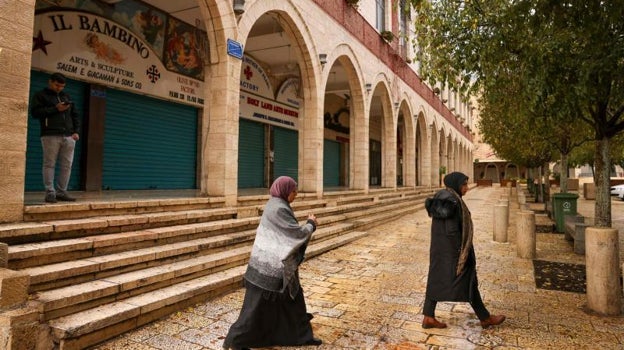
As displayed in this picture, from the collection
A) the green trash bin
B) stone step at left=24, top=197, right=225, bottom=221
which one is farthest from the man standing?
the green trash bin

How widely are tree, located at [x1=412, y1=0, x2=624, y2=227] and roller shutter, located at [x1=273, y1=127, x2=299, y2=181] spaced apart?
761 cm

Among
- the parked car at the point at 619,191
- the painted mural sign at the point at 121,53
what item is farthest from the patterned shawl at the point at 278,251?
the parked car at the point at 619,191

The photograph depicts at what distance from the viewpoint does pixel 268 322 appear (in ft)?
11.4

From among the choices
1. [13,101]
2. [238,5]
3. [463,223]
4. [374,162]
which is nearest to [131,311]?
[13,101]

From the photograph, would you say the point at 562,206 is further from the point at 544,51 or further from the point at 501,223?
the point at 544,51

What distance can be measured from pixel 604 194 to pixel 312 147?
620 centimetres

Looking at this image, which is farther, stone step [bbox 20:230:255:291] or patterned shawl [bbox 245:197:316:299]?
stone step [bbox 20:230:255:291]

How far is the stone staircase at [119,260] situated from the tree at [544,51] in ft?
15.1

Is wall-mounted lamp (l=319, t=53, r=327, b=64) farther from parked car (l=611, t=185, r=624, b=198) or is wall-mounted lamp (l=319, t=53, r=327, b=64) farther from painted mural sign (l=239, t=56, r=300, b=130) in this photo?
parked car (l=611, t=185, r=624, b=198)

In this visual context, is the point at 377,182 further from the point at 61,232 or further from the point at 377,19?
the point at 61,232

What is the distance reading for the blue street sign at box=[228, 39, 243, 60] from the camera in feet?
22.6

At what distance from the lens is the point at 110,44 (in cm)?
832

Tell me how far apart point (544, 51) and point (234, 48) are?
4964 millimetres

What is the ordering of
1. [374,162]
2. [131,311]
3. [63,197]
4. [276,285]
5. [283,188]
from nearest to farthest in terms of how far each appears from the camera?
1. [276,285]
2. [283,188]
3. [131,311]
4. [63,197]
5. [374,162]
